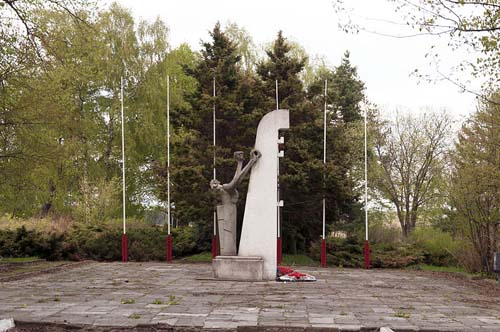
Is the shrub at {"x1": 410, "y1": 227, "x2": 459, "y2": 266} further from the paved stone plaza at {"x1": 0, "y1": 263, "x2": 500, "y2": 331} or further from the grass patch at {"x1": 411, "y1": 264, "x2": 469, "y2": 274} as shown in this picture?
the paved stone plaza at {"x1": 0, "y1": 263, "x2": 500, "y2": 331}

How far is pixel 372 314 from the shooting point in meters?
9.22

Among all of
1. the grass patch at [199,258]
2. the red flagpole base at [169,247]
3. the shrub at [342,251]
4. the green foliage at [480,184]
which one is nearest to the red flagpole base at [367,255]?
the shrub at [342,251]

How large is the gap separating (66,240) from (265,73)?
31.7ft

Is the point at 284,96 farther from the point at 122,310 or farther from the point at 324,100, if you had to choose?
the point at 122,310

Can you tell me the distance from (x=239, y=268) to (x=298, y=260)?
25.6ft

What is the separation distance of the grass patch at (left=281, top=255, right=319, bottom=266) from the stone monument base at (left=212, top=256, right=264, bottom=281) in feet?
21.7

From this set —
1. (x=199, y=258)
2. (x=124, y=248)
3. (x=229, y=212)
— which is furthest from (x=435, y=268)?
(x=124, y=248)

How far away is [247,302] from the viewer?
1042 centimetres

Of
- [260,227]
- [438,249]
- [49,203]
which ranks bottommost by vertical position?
[438,249]

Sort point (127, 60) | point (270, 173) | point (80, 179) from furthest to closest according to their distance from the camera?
point (127, 60), point (80, 179), point (270, 173)

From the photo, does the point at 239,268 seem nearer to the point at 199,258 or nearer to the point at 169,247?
the point at 169,247

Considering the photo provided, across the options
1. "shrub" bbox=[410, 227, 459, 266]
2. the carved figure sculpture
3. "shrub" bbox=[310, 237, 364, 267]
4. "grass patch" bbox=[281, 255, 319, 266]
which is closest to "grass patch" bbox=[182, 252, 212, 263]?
"grass patch" bbox=[281, 255, 319, 266]

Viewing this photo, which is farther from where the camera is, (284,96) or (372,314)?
(284,96)

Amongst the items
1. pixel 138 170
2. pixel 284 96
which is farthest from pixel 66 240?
pixel 138 170
